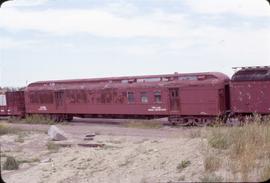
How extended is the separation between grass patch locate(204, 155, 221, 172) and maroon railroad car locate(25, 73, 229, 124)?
16.1 meters

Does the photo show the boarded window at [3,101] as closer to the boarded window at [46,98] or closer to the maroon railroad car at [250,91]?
the boarded window at [46,98]

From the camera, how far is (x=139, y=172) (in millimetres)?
10359

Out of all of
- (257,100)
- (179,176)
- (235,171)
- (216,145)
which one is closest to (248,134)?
(216,145)

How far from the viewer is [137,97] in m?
28.0

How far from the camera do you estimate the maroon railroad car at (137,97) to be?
25.2 meters

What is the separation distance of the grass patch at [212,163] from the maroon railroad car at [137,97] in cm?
1610

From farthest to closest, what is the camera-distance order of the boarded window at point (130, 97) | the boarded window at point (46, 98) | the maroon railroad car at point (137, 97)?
1. the boarded window at point (46, 98)
2. the boarded window at point (130, 97)
3. the maroon railroad car at point (137, 97)

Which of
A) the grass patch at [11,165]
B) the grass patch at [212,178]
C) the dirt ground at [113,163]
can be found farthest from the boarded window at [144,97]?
the grass patch at [212,178]

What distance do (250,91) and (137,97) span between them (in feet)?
23.2

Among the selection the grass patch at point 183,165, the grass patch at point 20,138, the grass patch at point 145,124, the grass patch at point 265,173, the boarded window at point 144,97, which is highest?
the boarded window at point 144,97

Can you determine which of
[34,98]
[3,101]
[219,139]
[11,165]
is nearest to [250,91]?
[11,165]

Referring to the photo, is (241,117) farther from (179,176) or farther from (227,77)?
(179,176)

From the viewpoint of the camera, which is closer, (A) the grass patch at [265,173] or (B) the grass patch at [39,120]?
(A) the grass patch at [265,173]

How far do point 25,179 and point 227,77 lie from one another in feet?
53.7
